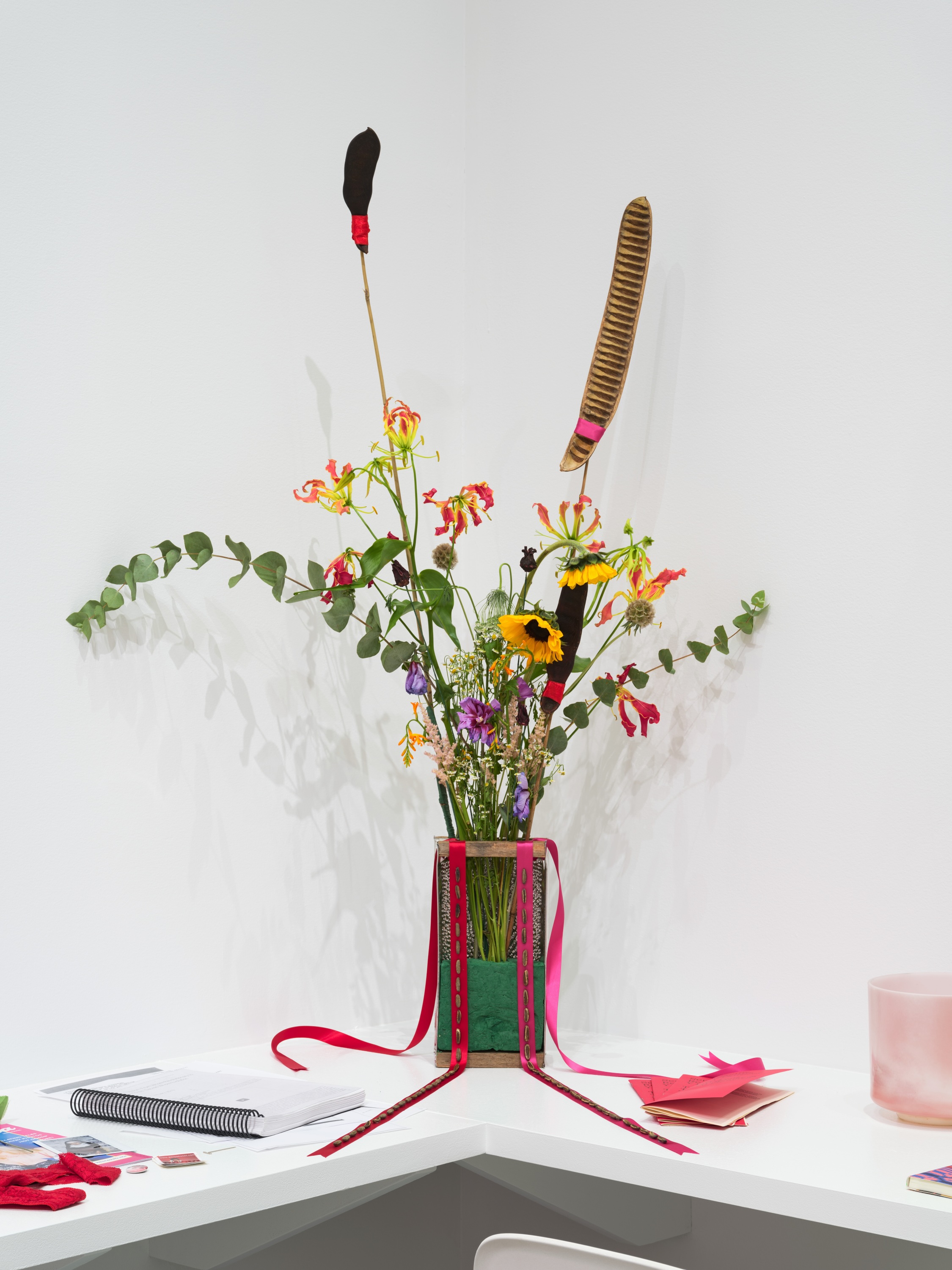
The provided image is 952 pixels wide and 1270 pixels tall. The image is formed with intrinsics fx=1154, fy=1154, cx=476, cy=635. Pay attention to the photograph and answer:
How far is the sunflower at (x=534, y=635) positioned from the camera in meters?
1.23

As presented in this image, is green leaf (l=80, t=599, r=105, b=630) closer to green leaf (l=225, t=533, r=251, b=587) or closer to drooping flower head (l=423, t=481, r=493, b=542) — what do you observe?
green leaf (l=225, t=533, r=251, b=587)

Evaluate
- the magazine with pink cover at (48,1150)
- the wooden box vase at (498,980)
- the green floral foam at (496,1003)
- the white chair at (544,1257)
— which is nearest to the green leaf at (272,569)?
the wooden box vase at (498,980)

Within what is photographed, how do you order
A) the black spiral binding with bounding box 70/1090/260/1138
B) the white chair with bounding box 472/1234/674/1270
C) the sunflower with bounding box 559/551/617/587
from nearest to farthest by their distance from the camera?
the white chair with bounding box 472/1234/674/1270
the black spiral binding with bounding box 70/1090/260/1138
the sunflower with bounding box 559/551/617/587

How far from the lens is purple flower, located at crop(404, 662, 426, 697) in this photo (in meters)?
1.28

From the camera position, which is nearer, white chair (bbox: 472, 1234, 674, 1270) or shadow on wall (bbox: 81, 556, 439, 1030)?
white chair (bbox: 472, 1234, 674, 1270)

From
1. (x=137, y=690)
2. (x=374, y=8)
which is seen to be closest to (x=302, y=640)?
(x=137, y=690)

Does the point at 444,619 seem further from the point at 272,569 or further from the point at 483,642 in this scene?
the point at 272,569

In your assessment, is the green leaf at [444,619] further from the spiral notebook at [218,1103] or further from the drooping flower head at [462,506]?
the spiral notebook at [218,1103]

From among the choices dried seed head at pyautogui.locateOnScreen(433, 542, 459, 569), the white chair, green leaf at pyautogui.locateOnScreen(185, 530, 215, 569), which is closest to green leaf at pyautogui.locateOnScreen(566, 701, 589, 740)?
dried seed head at pyautogui.locateOnScreen(433, 542, 459, 569)

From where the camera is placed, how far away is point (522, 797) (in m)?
1.28

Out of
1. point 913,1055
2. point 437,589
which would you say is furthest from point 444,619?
point 913,1055

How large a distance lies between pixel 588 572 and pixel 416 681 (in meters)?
0.23

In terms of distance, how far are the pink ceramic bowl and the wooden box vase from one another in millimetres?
367

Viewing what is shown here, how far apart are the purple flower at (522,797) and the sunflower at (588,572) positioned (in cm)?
22
